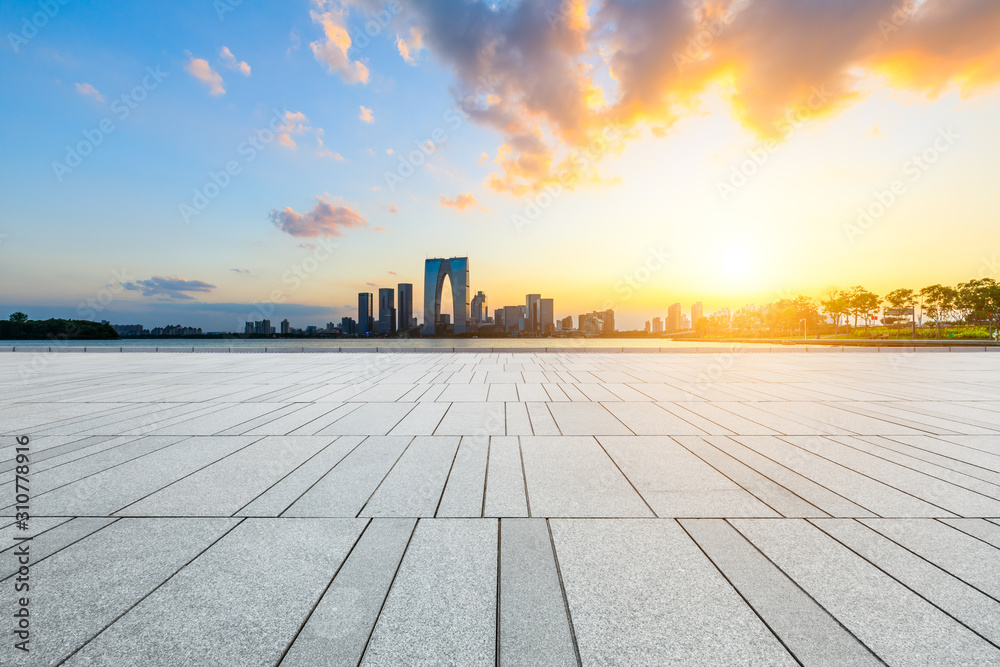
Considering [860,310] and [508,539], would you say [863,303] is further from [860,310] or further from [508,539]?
[508,539]

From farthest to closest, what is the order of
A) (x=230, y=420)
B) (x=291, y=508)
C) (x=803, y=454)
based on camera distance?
(x=230, y=420) < (x=803, y=454) < (x=291, y=508)

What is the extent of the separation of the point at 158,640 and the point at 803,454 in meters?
5.82

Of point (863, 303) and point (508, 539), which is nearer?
point (508, 539)

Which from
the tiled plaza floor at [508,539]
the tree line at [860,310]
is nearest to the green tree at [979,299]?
the tree line at [860,310]

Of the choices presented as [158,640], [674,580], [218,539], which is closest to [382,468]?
[218,539]

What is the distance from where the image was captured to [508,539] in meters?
3.01

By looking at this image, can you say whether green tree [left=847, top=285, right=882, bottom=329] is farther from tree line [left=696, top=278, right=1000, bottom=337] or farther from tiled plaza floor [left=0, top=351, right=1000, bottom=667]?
tiled plaza floor [left=0, top=351, right=1000, bottom=667]

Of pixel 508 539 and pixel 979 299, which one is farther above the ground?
pixel 979 299

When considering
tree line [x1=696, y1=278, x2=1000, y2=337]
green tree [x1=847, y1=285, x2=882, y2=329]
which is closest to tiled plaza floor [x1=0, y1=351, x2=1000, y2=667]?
tree line [x1=696, y1=278, x2=1000, y2=337]

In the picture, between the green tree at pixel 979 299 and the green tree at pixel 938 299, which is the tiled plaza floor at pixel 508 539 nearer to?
the green tree at pixel 979 299

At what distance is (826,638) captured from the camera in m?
2.07

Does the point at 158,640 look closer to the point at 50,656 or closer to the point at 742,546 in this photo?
the point at 50,656

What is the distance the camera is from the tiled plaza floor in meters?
2.07

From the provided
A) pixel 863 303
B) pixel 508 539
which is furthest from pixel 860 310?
pixel 508 539
